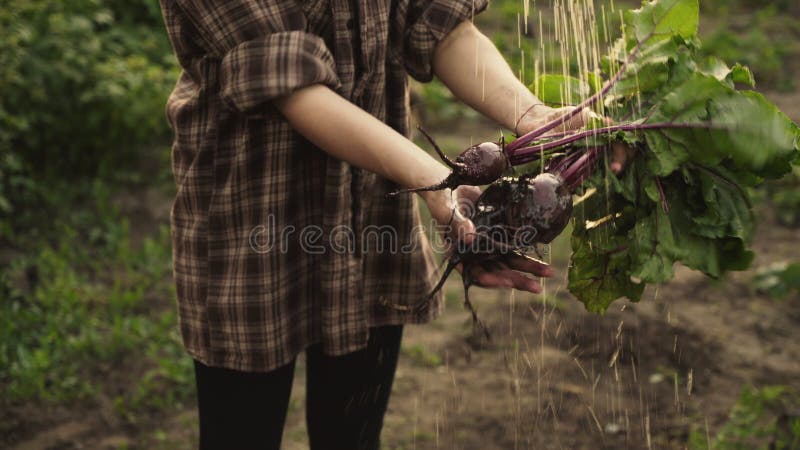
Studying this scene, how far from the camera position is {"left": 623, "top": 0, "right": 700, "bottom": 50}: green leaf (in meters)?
1.89

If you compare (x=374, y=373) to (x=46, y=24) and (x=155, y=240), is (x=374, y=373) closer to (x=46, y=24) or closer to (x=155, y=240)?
(x=155, y=240)

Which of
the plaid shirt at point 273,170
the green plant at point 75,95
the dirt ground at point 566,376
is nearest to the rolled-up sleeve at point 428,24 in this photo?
the plaid shirt at point 273,170

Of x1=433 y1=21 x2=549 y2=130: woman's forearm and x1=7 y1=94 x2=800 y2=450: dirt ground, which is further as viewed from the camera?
x1=7 y1=94 x2=800 y2=450: dirt ground

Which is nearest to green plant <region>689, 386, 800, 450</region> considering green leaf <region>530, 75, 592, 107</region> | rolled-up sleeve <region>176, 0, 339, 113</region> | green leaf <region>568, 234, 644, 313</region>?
green leaf <region>568, 234, 644, 313</region>

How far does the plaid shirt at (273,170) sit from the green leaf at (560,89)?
288mm

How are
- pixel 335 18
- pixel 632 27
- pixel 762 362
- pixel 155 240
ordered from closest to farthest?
pixel 335 18
pixel 632 27
pixel 762 362
pixel 155 240

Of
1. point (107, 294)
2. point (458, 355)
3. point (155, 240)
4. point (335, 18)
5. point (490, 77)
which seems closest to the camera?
point (335, 18)

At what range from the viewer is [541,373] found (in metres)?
3.32

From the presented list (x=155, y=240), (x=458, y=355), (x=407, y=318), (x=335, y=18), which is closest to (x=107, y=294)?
(x=155, y=240)

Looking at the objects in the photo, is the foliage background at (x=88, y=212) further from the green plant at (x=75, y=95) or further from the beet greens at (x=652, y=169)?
the beet greens at (x=652, y=169)

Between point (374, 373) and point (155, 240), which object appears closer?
point (374, 373)

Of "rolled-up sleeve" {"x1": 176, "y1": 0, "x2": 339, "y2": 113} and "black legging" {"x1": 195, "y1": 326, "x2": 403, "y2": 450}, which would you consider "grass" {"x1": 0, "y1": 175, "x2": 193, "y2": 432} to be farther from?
"rolled-up sleeve" {"x1": 176, "y1": 0, "x2": 339, "y2": 113}

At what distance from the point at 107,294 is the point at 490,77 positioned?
8.56ft

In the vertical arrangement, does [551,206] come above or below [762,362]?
above
